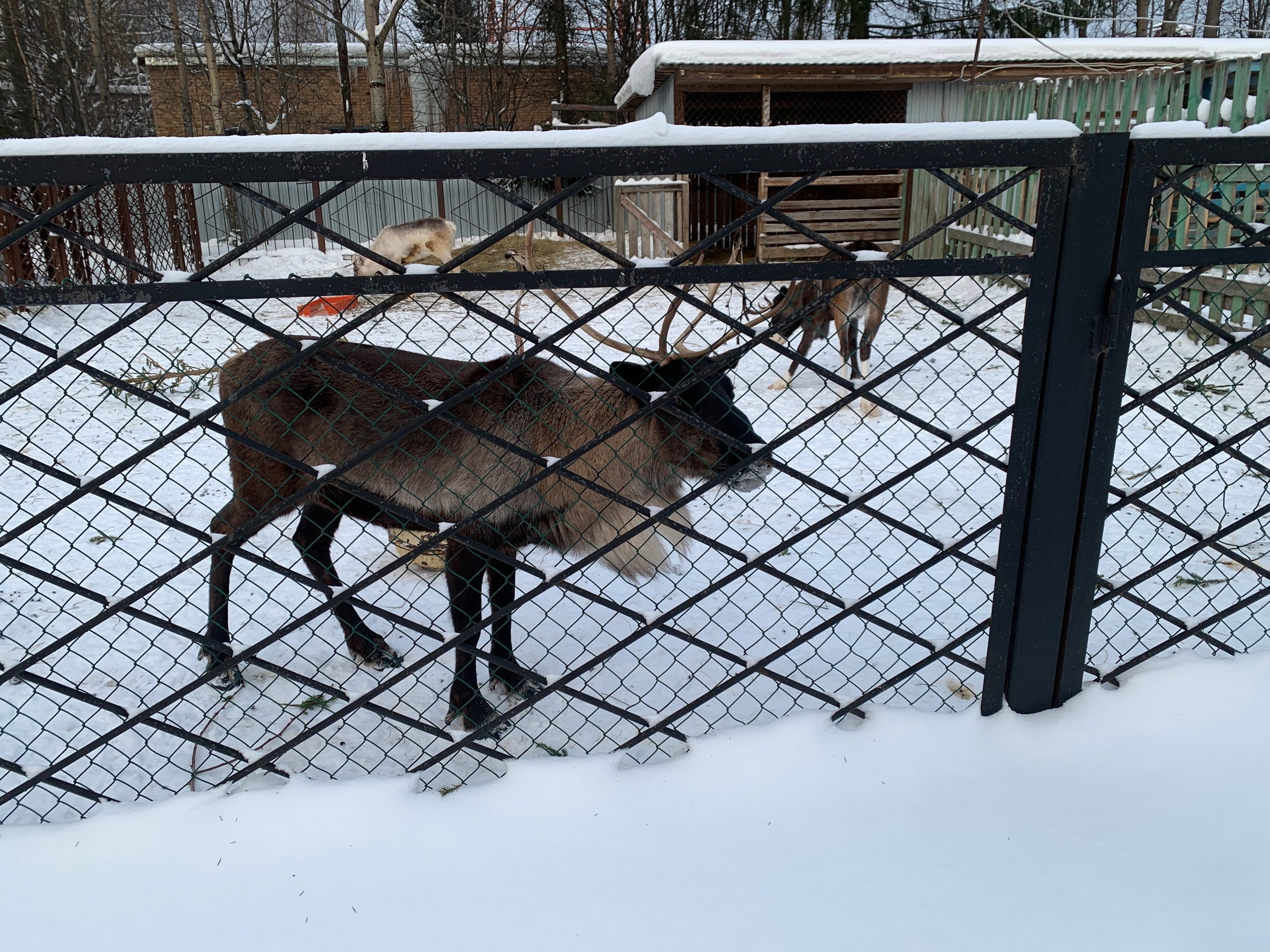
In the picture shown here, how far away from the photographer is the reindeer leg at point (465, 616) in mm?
2795

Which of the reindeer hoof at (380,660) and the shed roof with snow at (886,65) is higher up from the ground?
the shed roof with snow at (886,65)

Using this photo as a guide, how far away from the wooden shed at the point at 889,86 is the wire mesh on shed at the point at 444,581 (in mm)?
6955

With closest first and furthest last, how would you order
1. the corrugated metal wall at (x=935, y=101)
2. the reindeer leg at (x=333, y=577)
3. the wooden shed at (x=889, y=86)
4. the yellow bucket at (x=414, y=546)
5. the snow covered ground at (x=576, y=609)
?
the snow covered ground at (x=576, y=609) → the reindeer leg at (x=333, y=577) → the yellow bucket at (x=414, y=546) → the wooden shed at (x=889, y=86) → the corrugated metal wall at (x=935, y=101)

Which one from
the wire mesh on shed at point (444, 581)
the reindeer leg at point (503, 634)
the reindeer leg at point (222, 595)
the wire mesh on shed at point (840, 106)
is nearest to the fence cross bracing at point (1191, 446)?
the wire mesh on shed at point (444, 581)

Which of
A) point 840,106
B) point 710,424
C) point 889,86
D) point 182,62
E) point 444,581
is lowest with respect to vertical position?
point 444,581

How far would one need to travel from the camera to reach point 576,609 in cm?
364

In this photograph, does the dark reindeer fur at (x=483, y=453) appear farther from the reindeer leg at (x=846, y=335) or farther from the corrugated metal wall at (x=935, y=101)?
the corrugated metal wall at (x=935, y=101)

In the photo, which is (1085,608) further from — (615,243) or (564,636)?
(615,243)

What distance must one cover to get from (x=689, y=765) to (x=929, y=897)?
64 centimetres

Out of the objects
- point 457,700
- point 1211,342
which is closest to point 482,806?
point 457,700

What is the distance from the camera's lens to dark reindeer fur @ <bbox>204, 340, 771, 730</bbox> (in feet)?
9.20

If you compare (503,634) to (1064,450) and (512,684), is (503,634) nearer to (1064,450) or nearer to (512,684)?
(512,684)

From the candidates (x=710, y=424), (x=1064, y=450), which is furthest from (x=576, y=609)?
(x=1064, y=450)

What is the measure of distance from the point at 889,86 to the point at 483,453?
1210cm
